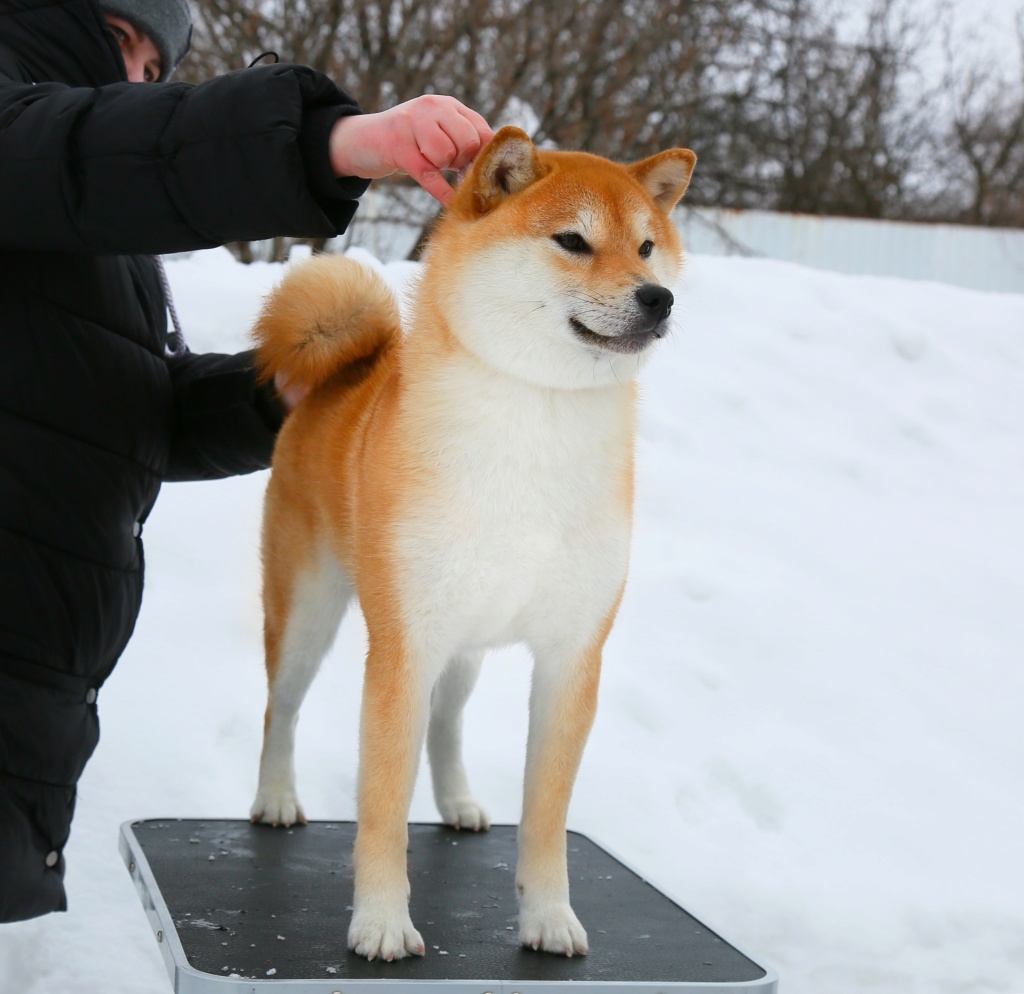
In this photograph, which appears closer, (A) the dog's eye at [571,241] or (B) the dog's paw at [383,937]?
(B) the dog's paw at [383,937]

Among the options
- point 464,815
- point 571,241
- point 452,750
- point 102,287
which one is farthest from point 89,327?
point 464,815

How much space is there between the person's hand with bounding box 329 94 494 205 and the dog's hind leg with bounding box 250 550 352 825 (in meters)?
0.95

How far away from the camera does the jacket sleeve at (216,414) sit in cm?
236

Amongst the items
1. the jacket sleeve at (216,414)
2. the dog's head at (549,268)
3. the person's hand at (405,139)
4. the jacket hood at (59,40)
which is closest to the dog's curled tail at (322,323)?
the jacket sleeve at (216,414)

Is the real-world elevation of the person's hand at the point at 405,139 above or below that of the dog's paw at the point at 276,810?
above

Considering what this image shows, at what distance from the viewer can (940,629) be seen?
14.1ft

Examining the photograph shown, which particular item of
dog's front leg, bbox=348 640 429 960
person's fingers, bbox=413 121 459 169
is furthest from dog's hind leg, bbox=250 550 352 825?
person's fingers, bbox=413 121 459 169

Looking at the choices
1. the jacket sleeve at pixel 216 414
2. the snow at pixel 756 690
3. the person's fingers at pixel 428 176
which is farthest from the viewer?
the snow at pixel 756 690

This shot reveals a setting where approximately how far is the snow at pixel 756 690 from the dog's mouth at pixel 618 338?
104 centimetres

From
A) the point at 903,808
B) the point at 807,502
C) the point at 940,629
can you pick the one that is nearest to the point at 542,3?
the point at 807,502

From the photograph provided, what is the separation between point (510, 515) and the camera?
1843 mm

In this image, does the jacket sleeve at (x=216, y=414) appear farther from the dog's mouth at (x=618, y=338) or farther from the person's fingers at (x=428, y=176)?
the dog's mouth at (x=618, y=338)

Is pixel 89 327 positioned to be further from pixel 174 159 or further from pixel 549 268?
pixel 549 268

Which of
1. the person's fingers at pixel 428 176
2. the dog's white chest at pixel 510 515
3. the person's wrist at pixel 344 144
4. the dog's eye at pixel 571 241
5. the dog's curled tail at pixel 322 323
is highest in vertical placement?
the person's wrist at pixel 344 144
